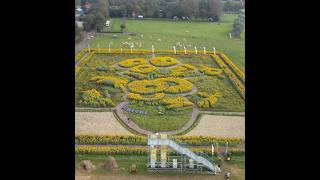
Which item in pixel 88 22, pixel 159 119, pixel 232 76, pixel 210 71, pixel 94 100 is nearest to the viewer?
pixel 159 119

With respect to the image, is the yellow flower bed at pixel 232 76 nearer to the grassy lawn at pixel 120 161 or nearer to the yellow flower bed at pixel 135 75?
the yellow flower bed at pixel 135 75

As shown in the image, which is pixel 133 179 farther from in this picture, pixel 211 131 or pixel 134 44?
pixel 134 44

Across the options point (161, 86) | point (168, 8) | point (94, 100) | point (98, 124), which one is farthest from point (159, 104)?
point (168, 8)

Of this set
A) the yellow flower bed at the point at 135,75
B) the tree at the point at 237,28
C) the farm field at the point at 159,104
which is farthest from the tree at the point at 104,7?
the tree at the point at 237,28

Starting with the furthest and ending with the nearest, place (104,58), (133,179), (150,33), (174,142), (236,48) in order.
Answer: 1. (150,33)
2. (236,48)
3. (104,58)
4. (174,142)
5. (133,179)

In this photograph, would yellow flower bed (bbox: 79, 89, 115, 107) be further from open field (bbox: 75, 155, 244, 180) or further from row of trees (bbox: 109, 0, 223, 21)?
row of trees (bbox: 109, 0, 223, 21)

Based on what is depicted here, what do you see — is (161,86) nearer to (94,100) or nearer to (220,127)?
(94,100)

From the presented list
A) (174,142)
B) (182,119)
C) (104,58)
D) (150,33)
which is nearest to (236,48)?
(150,33)
